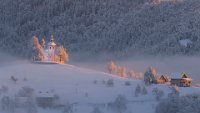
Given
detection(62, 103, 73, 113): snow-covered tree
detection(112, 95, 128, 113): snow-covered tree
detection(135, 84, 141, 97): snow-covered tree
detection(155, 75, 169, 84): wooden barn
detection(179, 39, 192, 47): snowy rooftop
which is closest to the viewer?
detection(62, 103, 73, 113): snow-covered tree

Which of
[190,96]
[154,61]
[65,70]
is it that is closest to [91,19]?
[154,61]

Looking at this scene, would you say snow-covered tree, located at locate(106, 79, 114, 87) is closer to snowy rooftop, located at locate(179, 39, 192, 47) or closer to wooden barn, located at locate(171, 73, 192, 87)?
wooden barn, located at locate(171, 73, 192, 87)

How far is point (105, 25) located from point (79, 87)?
66.8m

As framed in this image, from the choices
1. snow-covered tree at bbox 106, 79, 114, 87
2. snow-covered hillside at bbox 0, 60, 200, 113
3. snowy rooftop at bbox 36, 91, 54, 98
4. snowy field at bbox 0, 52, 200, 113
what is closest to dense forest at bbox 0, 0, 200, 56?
snow-covered hillside at bbox 0, 60, 200, 113

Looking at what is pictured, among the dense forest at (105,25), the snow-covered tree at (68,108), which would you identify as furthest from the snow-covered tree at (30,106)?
the dense forest at (105,25)

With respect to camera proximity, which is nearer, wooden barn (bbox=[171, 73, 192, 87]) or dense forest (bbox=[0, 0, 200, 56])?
wooden barn (bbox=[171, 73, 192, 87])

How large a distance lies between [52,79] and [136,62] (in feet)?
108

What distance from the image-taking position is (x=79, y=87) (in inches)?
3073

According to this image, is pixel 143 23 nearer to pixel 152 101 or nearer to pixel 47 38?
pixel 47 38

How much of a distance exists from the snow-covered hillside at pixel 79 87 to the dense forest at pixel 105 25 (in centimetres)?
3221

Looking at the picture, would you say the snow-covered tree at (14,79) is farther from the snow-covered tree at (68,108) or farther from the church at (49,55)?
the church at (49,55)

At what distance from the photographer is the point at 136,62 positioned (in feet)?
369

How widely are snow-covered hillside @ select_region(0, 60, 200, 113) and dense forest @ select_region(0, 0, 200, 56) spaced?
32214mm

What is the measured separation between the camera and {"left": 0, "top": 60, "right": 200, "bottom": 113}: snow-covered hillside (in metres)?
74.0
